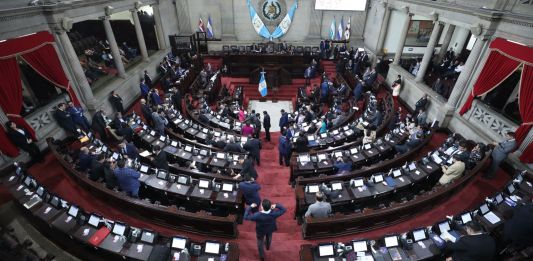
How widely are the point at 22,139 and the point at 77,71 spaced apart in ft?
11.3

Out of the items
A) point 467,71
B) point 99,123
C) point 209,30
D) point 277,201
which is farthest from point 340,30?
point 99,123

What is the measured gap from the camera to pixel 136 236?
549cm

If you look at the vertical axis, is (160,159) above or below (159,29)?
below

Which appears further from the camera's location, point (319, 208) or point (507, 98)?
point (507, 98)

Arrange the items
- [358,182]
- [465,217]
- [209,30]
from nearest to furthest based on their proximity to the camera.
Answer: [465,217] → [358,182] → [209,30]

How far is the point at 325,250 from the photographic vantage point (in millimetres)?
5297

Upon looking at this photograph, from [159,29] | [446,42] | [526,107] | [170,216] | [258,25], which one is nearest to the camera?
[170,216]

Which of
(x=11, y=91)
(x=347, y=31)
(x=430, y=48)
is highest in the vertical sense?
(x=430, y=48)

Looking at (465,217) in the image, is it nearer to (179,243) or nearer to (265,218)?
(265,218)

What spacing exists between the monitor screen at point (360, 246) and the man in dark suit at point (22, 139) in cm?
969

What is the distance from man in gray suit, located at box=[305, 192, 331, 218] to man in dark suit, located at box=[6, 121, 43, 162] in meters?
8.70

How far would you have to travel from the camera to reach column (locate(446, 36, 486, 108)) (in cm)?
945

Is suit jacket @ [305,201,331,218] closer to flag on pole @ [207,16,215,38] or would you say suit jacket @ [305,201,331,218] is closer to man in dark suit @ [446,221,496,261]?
man in dark suit @ [446,221,496,261]

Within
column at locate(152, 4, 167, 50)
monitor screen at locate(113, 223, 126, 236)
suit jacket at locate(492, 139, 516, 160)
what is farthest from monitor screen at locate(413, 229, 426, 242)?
column at locate(152, 4, 167, 50)
